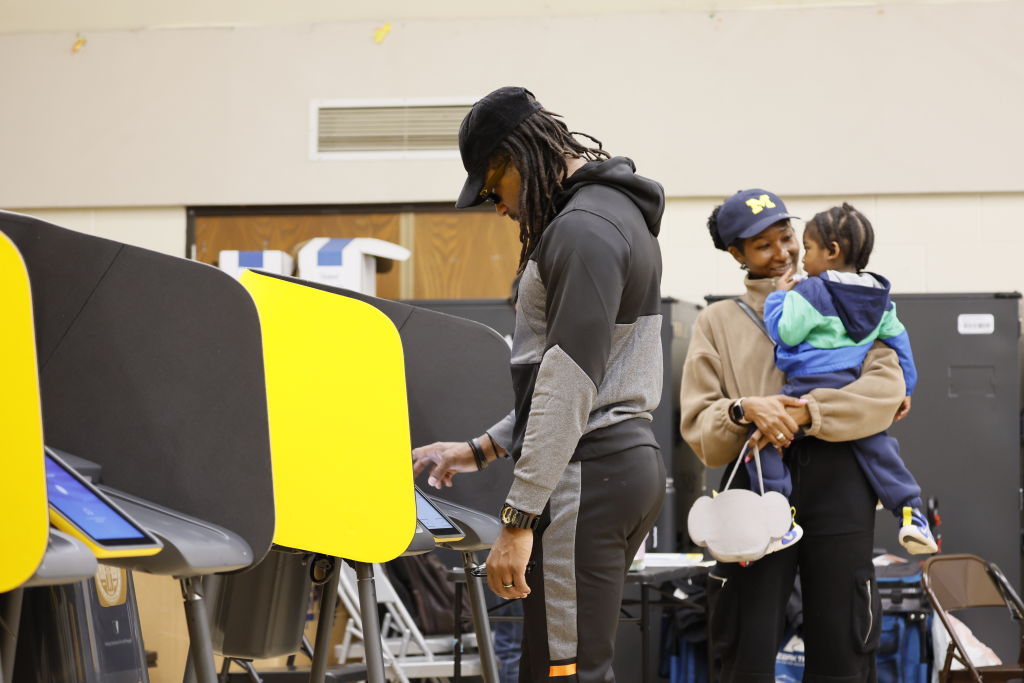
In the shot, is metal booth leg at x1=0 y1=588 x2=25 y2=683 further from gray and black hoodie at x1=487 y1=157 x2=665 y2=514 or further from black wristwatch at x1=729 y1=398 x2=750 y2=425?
black wristwatch at x1=729 y1=398 x2=750 y2=425

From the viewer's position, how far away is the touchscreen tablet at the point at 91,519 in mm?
1200

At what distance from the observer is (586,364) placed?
1618mm

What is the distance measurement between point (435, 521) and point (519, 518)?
0.48 m

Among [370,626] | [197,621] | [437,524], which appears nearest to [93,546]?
[197,621]

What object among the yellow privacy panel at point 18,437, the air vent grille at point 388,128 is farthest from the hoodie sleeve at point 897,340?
the air vent grille at point 388,128

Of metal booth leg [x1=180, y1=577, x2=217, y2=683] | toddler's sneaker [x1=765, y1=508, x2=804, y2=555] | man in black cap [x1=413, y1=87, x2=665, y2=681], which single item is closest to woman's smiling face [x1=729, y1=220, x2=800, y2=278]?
toddler's sneaker [x1=765, y1=508, x2=804, y2=555]

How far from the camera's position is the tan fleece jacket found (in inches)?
102

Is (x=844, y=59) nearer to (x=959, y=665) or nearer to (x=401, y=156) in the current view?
(x=401, y=156)

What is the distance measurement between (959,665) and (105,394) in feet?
10.9

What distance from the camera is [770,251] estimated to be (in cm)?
270

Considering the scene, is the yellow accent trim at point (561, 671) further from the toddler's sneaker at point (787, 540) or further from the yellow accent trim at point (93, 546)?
the toddler's sneaker at point (787, 540)

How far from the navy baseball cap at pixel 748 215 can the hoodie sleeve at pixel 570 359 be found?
1076 millimetres

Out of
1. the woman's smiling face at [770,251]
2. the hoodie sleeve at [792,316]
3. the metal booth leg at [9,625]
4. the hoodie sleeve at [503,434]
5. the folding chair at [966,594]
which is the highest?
the woman's smiling face at [770,251]

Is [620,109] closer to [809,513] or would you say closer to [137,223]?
[137,223]
